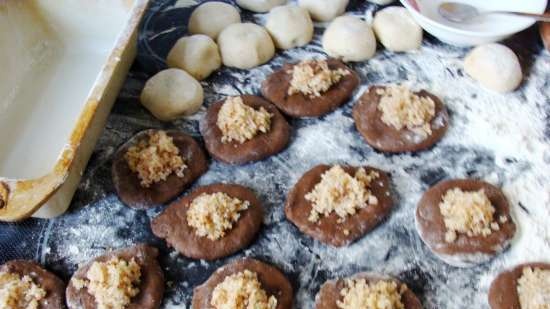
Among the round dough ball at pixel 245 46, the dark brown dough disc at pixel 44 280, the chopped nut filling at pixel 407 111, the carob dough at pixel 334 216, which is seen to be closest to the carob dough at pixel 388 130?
the chopped nut filling at pixel 407 111

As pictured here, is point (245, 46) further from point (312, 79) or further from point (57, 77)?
point (57, 77)

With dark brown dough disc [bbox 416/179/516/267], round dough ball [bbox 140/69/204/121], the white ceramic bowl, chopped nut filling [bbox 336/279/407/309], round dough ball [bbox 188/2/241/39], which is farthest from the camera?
round dough ball [bbox 188/2/241/39]

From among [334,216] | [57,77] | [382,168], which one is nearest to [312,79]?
[382,168]

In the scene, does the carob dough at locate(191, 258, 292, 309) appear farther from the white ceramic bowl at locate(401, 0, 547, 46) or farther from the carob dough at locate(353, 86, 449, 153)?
the white ceramic bowl at locate(401, 0, 547, 46)

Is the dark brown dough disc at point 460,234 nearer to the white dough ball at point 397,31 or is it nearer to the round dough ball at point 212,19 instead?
the white dough ball at point 397,31

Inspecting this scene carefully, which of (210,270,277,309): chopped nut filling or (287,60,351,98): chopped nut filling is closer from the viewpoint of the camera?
(210,270,277,309): chopped nut filling

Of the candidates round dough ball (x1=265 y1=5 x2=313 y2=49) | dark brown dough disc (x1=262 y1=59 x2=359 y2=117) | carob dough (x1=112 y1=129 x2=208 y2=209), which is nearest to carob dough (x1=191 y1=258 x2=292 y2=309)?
carob dough (x1=112 y1=129 x2=208 y2=209)
